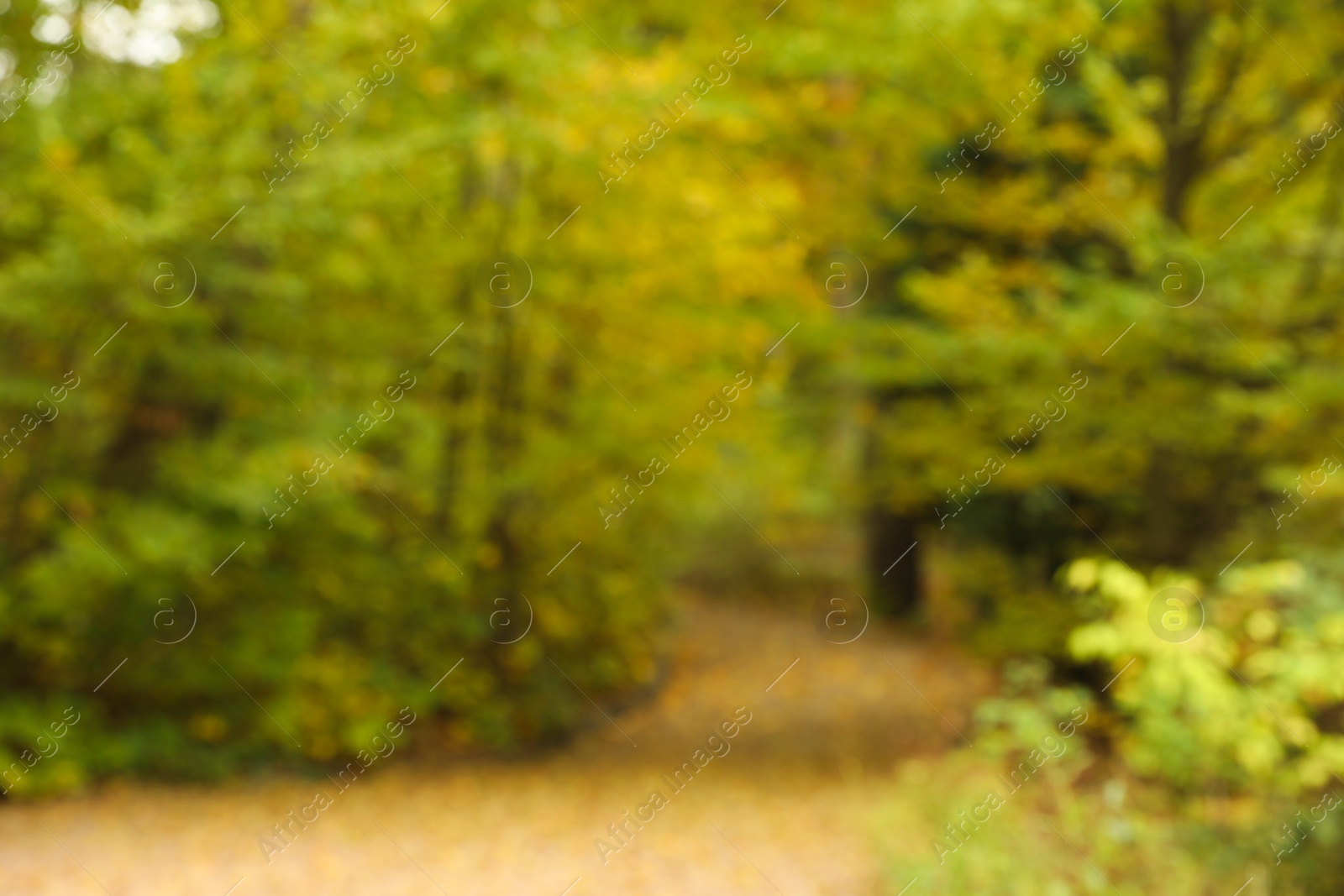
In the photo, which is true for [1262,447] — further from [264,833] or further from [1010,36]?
[264,833]

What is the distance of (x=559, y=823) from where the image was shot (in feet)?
24.1

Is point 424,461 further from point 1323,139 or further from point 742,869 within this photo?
point 1323,139

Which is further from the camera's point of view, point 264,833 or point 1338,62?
point 1338,62

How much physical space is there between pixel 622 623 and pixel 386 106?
5.88m

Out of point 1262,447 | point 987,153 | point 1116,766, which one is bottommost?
point 1116,766

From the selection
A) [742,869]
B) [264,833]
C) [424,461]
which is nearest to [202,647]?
[264,833]

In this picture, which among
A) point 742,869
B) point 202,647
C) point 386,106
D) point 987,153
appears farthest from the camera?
point 987,153

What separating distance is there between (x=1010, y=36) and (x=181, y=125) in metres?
5.64

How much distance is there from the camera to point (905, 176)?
9438mm

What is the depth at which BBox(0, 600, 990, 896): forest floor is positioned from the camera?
568 centimetres

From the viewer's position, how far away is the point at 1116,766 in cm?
704

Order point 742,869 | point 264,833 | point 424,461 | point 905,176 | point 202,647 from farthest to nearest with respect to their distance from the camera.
→ point 424,461
point 905,176
point 202,647
point 264,833
point 742,869

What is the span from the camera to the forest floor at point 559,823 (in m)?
5.68

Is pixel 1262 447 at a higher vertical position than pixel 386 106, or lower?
lower
